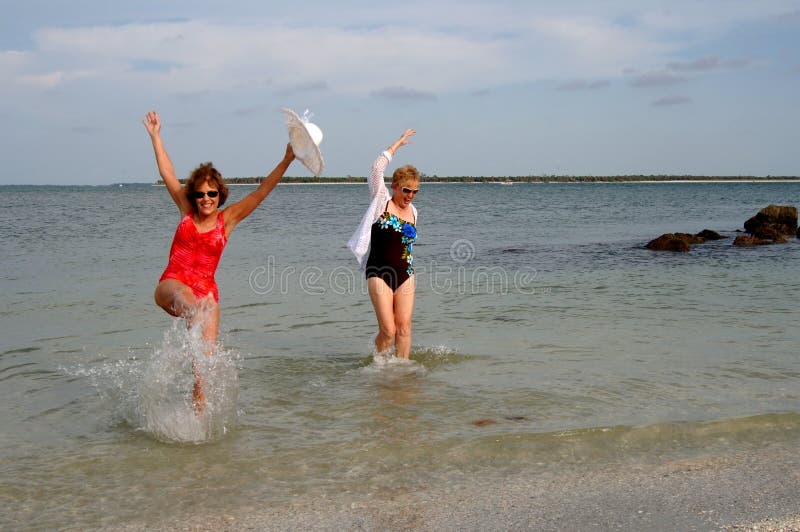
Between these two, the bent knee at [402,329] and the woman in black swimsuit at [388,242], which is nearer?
the woman in black swimsuit at [388,242]

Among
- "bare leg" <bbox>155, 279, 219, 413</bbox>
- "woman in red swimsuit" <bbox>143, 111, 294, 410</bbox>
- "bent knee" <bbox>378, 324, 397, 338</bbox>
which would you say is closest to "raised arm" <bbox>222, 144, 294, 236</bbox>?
"woman in red swimsuit" <bbox>143, 111, 294, 410</bbox>

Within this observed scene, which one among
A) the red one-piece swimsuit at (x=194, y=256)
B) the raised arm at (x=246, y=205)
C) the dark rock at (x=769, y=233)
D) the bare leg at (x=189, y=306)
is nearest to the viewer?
the bare leg at (x=189, y=306)

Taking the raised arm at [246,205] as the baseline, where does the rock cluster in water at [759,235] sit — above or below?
below

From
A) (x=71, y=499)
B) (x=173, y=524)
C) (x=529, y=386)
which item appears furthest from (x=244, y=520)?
(x=529, y=386)

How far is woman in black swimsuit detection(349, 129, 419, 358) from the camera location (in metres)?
7.20

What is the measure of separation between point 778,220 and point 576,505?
23.0 meters

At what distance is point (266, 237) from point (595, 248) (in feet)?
37.4

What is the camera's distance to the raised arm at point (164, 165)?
18.6 feet

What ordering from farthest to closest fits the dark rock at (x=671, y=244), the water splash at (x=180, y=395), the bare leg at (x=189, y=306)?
the dark rock at (x=671, y=244) → the water splash at (x=180, y=395) → the bare leg at (x=189, y=306)

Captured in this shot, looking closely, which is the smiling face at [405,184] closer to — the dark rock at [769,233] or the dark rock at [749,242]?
the dark rock at [749,242]

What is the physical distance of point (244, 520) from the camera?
4.22 m


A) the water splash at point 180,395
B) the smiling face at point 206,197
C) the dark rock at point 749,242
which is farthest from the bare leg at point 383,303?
the dark rock at point 749,242

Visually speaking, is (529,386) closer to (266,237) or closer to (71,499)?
→ (71,499)

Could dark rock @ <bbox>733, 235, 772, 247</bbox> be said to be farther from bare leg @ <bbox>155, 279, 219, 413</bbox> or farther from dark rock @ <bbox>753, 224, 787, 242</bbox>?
bare leg @ <bbox>155, 279, 219, 413</bbox>
